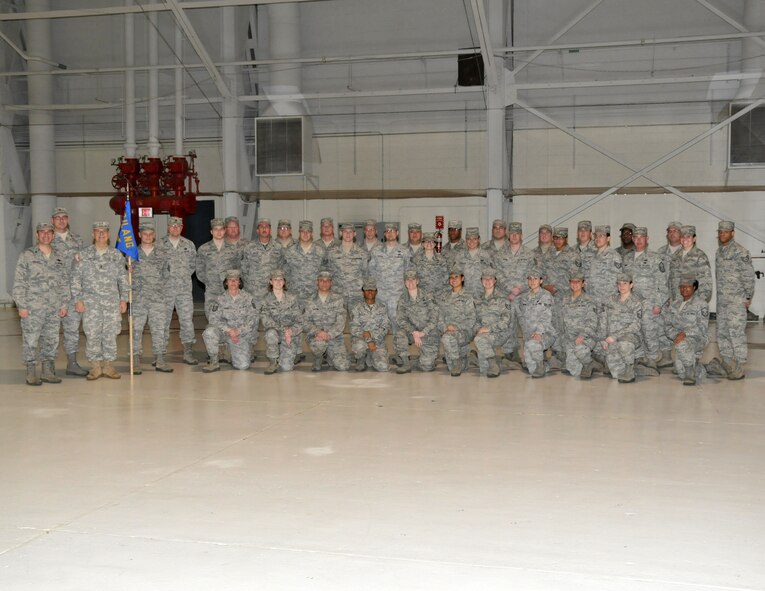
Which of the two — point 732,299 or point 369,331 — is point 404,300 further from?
point 732,299

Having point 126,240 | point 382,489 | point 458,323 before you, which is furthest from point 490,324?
point 382,489

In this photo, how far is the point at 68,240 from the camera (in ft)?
31.9

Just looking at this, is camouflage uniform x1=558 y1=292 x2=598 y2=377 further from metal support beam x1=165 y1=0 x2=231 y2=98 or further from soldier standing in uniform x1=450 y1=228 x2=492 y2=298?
metal support beam x1=165 y1=0 x2=231 y2=98

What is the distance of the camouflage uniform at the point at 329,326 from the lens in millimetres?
9984

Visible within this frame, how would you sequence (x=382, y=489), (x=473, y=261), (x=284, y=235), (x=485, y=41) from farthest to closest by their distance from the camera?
(x=485, y=41)
(x=284, y=235)
(x=473, y=261)
(x=382, y=489)

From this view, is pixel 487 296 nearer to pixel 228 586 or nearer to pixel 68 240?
pixel 68 240

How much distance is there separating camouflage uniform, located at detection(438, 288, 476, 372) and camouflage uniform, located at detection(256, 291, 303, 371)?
5.33 feet

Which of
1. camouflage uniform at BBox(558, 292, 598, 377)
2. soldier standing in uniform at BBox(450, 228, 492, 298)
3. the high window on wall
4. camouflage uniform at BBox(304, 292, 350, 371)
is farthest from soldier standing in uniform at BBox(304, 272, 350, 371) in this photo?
the high window on wall

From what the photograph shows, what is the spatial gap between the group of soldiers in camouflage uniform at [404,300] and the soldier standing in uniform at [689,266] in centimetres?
2

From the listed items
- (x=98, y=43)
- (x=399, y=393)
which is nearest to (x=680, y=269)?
(x=399, y=393)

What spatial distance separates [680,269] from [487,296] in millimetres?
2193

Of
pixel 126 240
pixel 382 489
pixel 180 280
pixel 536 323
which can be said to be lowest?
pixel 382 489

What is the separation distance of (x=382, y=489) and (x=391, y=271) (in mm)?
6254

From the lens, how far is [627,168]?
46.6 feet
